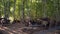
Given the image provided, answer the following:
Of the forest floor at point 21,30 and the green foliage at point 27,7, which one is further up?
the green foliage at point 27,7

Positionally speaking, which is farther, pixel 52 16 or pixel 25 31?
pixel 52 16

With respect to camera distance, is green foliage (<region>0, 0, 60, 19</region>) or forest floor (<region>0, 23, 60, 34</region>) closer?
forest floor (<region>0, 23, 60, 34</region>)

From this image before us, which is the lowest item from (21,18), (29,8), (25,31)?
(25,31)

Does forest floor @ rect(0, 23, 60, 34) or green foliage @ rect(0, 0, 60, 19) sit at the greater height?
green foliage @ rect(0, 0, 60, 19)

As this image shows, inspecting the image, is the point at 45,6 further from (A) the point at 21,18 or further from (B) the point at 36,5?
(A) the point at 21,18

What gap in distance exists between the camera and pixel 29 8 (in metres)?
4.68

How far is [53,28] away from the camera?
4707mm

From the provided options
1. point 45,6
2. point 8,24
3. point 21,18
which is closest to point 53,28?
point 45,6

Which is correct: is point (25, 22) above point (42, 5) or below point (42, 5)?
below

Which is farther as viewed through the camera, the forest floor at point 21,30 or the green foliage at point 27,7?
the green foliage at point 27,7

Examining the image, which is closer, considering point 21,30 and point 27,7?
point 21,30

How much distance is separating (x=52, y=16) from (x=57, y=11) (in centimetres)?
21

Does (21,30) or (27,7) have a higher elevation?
(27,7)

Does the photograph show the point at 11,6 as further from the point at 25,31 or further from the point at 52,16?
the point at 52,16
